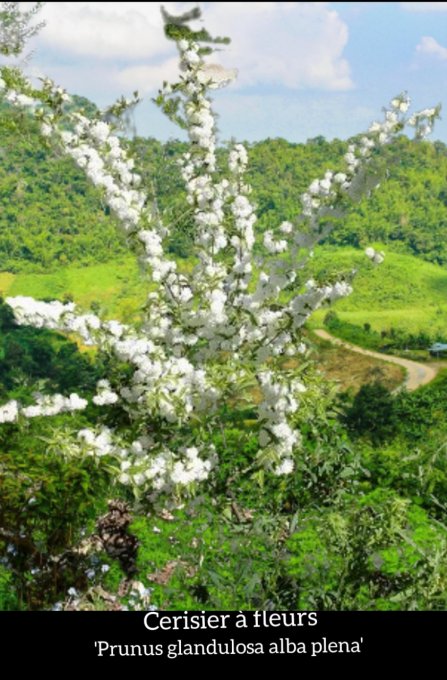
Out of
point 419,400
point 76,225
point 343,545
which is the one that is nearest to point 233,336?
point 343,545

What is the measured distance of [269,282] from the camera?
545 cm

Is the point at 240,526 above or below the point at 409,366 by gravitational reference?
above

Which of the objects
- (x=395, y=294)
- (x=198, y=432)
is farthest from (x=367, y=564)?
(x=395, y=294)

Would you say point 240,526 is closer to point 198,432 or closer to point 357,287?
point 198,432

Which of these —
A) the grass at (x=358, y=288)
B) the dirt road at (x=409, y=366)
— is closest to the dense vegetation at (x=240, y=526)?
the dirt road at (x=409, y=366)

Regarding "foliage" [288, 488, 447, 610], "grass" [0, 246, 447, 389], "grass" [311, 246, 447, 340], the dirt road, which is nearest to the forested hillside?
"grass" [0, 246, 447, 389]

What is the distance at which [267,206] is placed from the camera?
125 ft

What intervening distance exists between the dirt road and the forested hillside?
13.2 meters

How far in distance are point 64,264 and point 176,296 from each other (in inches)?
1138

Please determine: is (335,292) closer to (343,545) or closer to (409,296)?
(343,545)

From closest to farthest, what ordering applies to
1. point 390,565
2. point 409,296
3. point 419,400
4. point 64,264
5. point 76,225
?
1. point 390,565
2. point 419,400
3. point 409,296
4. point 64,264
5. point 76,225

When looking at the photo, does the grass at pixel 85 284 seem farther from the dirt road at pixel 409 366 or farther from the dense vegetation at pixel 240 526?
the dense vegetation at pixel 240 526

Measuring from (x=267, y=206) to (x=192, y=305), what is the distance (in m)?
33.2
